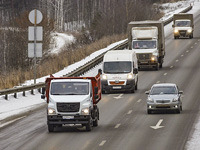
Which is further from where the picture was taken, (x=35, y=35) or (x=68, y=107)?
(x=35, y=35)

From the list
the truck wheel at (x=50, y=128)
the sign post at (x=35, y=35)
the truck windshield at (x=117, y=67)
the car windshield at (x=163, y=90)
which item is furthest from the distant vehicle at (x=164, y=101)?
the truck windshield at (x=117, y=67)

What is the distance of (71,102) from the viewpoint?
24.2 meters

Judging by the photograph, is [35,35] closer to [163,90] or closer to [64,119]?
[163,90]

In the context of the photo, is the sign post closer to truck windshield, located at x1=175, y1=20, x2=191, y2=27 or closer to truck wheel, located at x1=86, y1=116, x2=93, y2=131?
truck wheel, located at x1=86, y1=116, x2=93, y2=131

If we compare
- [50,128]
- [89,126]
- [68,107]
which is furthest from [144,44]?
[68,107]

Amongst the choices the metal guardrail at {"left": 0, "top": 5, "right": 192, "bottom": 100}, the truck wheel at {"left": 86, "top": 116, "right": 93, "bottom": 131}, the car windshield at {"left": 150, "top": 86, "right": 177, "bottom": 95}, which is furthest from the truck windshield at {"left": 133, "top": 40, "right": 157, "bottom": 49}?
the truck wheel at {"left": 86, "top": 116, "right": 93, "bottom": 131}

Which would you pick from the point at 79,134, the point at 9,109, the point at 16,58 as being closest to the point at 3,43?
the point at 16,58

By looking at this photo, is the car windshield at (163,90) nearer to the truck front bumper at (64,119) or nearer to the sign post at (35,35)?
the truck front bumper at (64,119)

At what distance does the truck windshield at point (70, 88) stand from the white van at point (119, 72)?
13.0 meters

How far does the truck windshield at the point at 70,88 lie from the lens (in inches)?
982

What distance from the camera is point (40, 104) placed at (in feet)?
111

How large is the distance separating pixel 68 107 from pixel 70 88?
3.61 feet

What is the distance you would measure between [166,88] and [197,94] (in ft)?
21.5

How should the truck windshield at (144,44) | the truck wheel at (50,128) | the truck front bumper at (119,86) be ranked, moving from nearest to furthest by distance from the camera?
the truck wheel at (50,128)
the truck front bumper at (119,86)
the truck windshield at (144,44)
